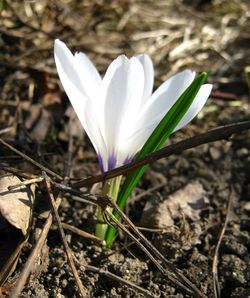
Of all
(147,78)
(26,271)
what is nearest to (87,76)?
(147,78)

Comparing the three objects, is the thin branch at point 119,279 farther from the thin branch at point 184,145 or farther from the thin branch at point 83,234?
the thin branch at point 184,145

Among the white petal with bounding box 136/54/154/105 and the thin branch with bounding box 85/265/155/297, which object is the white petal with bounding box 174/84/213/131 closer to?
the white petal with bounding box 136/54/154/105

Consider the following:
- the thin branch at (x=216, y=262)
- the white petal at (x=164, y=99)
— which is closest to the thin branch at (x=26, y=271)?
the white petal at (x=164, y=99)

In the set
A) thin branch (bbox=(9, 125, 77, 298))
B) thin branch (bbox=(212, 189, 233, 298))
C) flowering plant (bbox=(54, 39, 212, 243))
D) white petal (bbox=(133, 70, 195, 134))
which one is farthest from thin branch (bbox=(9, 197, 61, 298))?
thin branch (bbox=(212, 189, 233, 298))

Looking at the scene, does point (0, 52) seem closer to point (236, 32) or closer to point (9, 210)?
point (9, 210)

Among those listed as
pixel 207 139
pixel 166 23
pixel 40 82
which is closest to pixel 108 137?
pixel 207 139

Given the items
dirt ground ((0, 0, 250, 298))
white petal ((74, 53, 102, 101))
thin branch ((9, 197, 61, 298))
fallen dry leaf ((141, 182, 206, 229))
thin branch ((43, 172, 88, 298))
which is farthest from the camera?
fallen dry leaf ((141, 182, 206, 229))

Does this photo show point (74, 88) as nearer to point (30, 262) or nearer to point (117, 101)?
point (117, 101)
